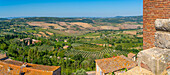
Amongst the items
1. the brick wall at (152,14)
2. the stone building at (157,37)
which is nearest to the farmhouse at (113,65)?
the brick wall at (152,14)

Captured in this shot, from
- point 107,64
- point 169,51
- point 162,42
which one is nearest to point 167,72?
point 169,51

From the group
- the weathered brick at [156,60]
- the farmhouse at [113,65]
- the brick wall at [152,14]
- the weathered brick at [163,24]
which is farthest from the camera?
the farmhouse at [113,65]

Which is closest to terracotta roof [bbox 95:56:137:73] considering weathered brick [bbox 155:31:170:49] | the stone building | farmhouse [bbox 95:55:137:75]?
farmhouse [bbox 95:55:137:75]

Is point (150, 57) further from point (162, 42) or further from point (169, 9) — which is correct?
point (169, 9)

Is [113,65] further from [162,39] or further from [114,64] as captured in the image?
[162,39]

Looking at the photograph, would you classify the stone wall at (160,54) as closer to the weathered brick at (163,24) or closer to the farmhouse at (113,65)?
the weathered brick at (163,24)

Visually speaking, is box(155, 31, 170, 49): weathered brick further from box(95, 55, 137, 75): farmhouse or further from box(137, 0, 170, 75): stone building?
box(95, 55, 137, 75): farmhouse

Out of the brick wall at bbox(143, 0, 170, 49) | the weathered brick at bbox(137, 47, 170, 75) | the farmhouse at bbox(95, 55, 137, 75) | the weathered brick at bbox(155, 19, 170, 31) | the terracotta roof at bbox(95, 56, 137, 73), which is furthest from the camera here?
the terracotta roof at bbox(95, 56, 137, 73)

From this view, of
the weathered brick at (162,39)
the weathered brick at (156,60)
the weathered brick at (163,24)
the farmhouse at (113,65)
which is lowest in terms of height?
the farmhouse at (113,65)
